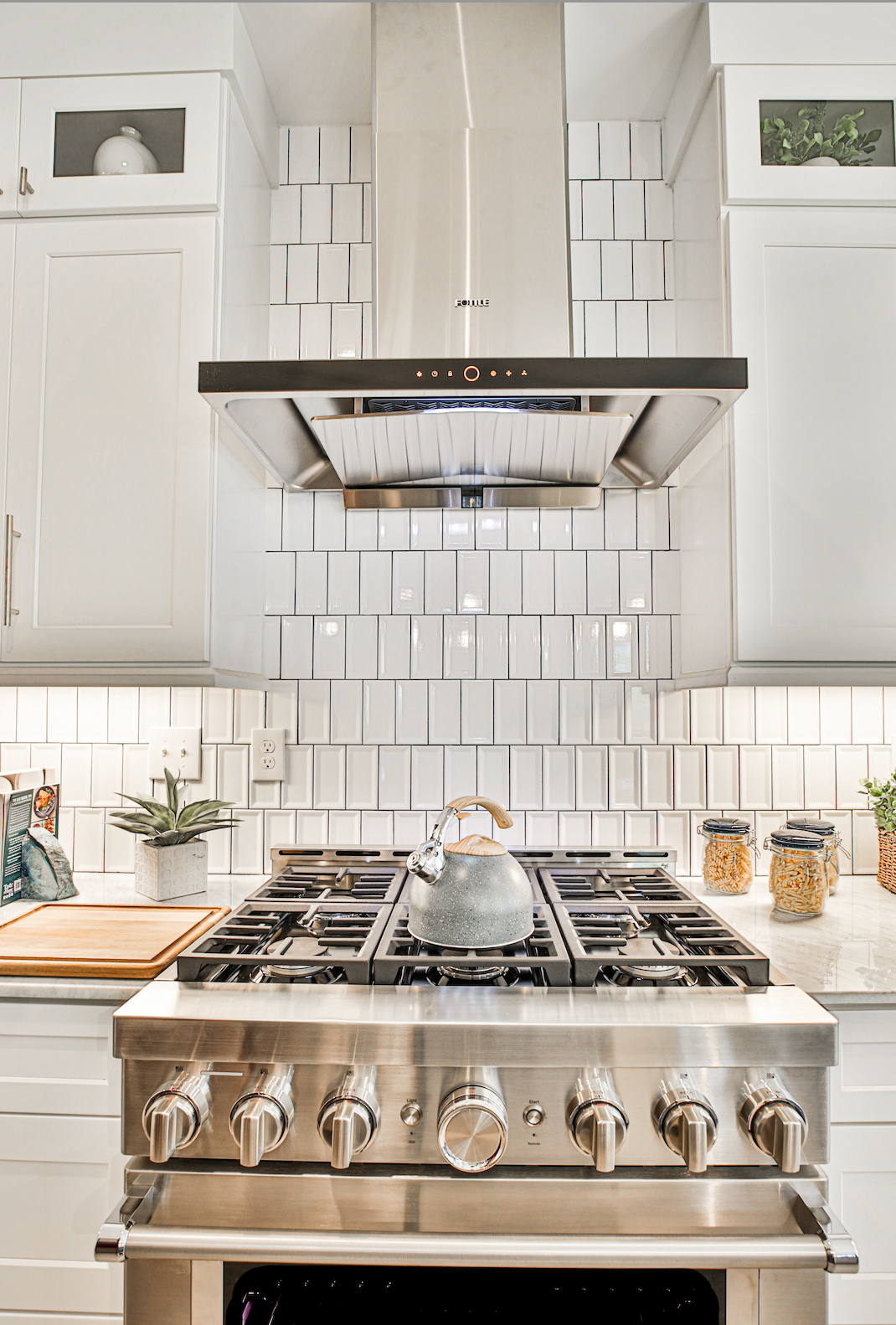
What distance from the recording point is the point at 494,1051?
3.14 feet

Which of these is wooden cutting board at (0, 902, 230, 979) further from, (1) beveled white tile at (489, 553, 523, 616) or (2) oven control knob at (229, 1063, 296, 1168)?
(1) beveled white tile at (489, 553, 523, 616)

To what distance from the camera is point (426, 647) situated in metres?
1.82

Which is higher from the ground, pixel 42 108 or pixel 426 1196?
pixel 42 108

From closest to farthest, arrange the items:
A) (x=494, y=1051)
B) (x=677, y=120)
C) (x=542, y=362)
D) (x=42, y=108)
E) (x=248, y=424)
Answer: (x=494, y=1051)
(x=542, y=362)
(x=248, y=424)
(x=42, y=108)
(x=677, y=120)

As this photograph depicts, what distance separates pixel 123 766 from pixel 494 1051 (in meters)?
1.25

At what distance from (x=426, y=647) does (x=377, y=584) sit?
198mm

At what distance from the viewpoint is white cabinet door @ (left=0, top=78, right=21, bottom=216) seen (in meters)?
1.54

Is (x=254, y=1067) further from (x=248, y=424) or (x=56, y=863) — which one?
(x=248, y=424)

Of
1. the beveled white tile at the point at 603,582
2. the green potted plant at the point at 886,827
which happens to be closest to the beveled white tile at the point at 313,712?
the beveled white tile at the point at 603,582

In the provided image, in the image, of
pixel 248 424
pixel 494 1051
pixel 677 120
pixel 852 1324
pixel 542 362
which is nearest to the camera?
pixel 494 1051

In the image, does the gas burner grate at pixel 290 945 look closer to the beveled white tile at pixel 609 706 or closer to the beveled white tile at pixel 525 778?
the beveled white tile at pixel 525 778

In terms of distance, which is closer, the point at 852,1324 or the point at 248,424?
the point at 852,1324

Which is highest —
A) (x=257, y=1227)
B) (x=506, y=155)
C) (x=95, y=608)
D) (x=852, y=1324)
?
(x=506, y=155)

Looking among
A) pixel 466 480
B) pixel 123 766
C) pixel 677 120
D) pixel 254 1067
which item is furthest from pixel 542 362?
pixel 123 766
